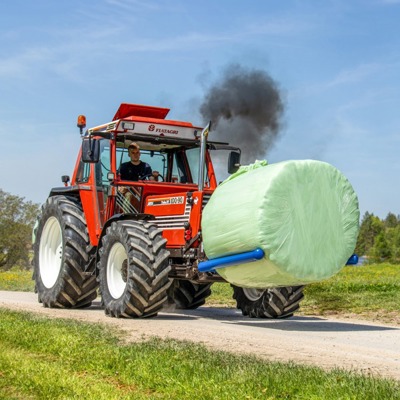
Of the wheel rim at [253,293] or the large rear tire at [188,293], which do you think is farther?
the large rear tire at [188,293]

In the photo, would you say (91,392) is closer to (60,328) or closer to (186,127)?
(60,328)

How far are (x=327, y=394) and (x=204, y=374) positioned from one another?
125cm

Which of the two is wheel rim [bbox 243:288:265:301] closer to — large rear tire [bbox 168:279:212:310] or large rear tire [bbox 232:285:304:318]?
large rear tire [bbox 232:285:304:318]

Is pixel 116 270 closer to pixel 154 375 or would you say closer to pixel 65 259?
pixel 65 259

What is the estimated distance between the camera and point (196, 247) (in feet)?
40.1

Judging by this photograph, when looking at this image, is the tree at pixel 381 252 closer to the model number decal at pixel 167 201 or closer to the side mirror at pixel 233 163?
the side mirror at pixel 233 163

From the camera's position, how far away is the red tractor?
471 inches

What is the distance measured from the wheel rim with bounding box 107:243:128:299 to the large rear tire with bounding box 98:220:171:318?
0.09m

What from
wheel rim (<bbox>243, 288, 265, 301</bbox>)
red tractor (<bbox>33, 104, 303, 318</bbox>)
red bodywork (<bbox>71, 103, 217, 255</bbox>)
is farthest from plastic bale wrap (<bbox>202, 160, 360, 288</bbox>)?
wheel rim (<bbox>243, 288, 265, 301</bbox>)

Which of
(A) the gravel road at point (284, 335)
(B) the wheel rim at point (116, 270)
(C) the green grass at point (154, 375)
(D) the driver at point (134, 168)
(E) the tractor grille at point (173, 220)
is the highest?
(D) the driver at point (134, 168)

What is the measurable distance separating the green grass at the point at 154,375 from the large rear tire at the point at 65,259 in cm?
488

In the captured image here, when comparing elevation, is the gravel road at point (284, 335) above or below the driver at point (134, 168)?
below

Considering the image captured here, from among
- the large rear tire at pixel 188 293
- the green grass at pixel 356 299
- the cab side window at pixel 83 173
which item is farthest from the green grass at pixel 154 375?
the green grass at pixel 356 299

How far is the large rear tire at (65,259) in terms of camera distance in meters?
13.8
